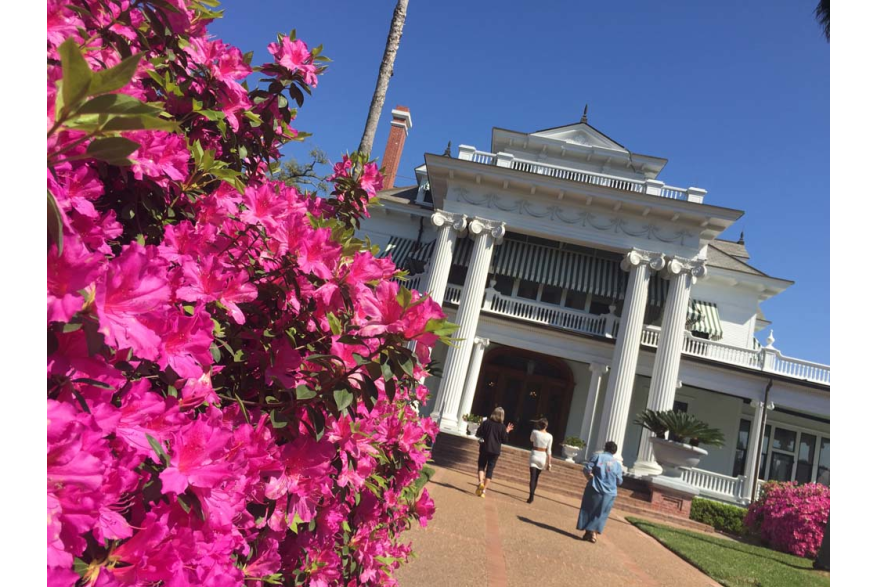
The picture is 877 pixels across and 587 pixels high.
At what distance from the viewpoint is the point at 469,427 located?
18047mm

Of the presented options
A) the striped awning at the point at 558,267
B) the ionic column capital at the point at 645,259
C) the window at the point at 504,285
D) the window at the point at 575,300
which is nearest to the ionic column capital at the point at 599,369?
the striped awning at the point at 558,267

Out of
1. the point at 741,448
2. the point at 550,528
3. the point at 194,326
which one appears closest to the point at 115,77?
the point at 194,326

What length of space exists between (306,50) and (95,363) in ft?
6.07

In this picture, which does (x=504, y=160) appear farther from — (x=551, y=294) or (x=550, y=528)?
(x=550, y=528)

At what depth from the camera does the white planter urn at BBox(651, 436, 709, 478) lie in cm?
1388

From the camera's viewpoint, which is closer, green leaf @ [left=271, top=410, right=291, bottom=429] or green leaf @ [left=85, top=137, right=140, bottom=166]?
green leaf @ [left=85, top=137, right=140, bottom=166]

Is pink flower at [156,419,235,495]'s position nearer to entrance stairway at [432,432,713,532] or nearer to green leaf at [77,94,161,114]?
green leaf at [77,94,161,114]

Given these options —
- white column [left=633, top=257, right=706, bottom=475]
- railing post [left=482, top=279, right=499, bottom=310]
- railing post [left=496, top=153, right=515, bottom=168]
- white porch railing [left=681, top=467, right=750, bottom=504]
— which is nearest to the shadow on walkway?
white column [left=633, top=257, right=706, bottom=475]

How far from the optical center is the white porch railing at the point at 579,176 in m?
18.8

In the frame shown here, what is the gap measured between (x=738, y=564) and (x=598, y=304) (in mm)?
13280

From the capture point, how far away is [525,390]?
72.2 ft

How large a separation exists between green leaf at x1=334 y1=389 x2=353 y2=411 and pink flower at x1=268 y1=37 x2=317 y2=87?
4.78 ft

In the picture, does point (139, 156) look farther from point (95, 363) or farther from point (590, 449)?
point (590, 449)
